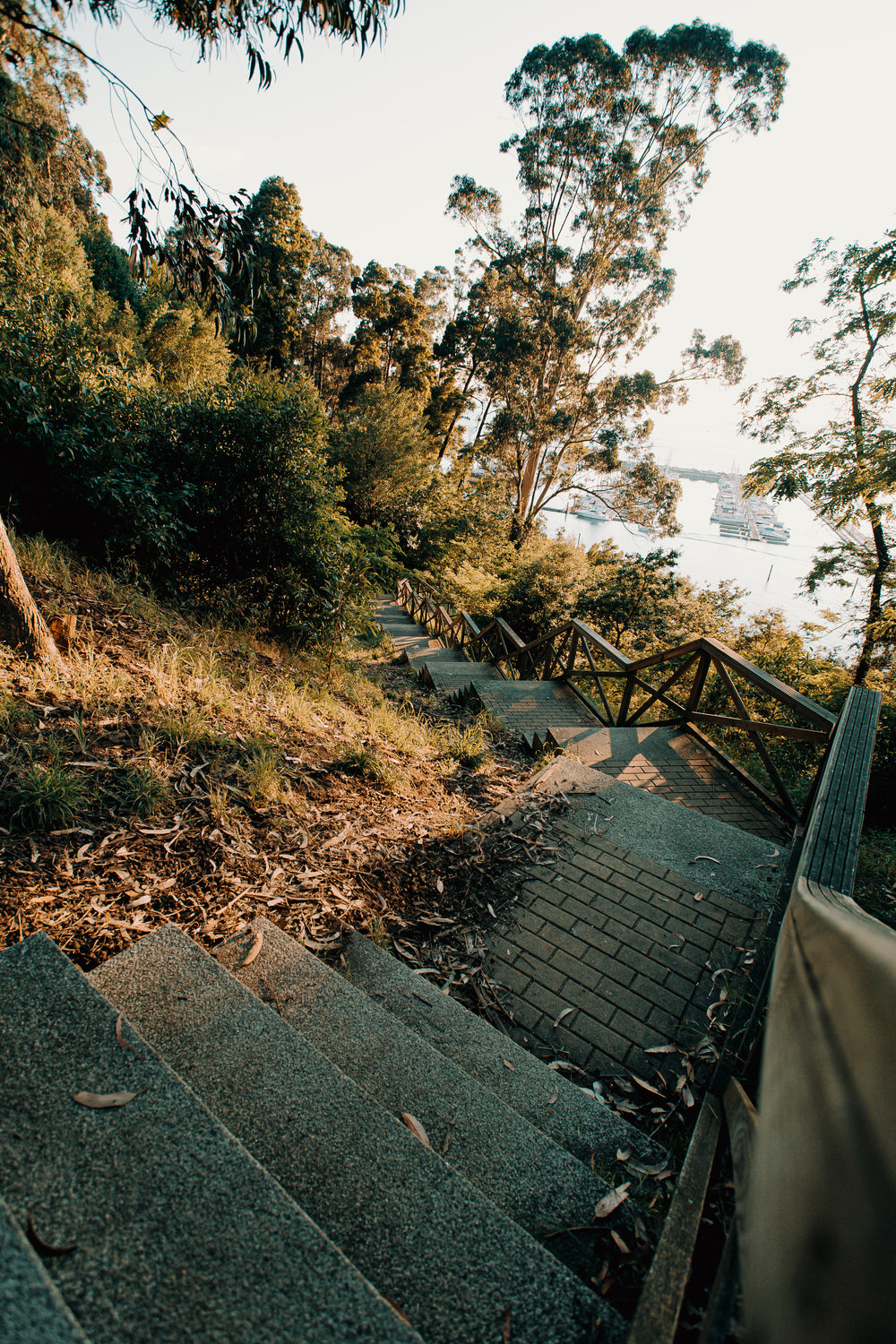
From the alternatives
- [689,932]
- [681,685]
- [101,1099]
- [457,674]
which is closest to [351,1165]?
[101,1099]

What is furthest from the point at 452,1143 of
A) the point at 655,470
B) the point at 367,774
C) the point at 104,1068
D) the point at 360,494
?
the point at 655,470

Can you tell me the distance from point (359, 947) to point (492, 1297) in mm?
1462

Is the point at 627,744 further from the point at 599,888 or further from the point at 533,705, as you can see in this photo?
the point at 599,888

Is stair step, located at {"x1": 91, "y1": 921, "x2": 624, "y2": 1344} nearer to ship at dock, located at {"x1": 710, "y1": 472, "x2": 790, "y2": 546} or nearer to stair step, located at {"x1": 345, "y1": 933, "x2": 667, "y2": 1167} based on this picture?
stair step, located at {"x1": 345, "y1": 933, "x2": 667, "y2": 1167}

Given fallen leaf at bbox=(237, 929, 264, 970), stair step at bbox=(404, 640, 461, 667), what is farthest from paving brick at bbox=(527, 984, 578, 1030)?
stair step at bbox=(404, 640, 461, 667)

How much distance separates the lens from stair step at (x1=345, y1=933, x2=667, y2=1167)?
1.81m

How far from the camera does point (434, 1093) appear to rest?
5.76 feet

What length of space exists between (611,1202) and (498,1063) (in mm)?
601

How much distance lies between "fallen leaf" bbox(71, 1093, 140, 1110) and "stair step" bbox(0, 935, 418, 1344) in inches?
0.4

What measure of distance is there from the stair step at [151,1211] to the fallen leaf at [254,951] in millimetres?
796

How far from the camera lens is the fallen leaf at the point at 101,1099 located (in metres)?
1.19

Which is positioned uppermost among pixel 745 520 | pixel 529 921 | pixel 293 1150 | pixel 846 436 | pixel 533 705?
pixel 745 520

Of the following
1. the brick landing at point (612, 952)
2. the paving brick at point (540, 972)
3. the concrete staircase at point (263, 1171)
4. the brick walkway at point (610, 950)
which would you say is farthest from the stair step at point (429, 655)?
the concrete staircase at point (263, 1171)

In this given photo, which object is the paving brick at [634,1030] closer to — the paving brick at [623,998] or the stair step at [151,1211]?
the paving brick at [623,998]
